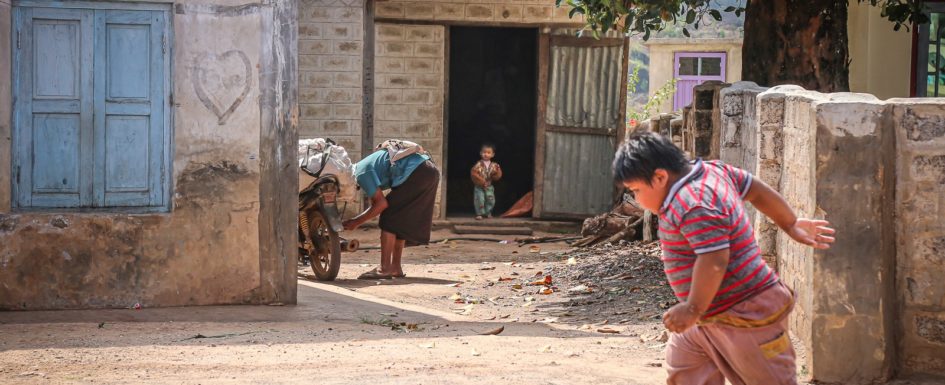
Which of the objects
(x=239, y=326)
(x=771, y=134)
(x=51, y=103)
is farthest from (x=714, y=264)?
(x=51, y=103)

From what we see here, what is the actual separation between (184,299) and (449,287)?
2.58 m

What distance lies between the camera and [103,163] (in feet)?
25.3

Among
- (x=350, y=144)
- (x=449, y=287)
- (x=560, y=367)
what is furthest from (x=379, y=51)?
(x=560, y=367)

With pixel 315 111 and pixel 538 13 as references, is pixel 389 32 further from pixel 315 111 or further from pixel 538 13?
pixel 538 13

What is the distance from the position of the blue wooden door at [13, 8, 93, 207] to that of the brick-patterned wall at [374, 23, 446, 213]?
20.8ft

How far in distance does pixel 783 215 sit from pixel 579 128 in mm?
10357

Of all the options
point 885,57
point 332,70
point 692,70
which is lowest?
point 332,70

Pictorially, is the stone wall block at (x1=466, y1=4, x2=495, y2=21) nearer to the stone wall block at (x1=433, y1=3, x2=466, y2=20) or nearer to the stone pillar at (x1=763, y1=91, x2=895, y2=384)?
the stone wall block at (x1=433, y1=3, x2=466, y2=20)

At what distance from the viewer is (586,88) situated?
1439 cm

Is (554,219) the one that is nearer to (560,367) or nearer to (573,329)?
(573,329)

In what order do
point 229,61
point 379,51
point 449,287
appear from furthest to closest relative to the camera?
point 379,51 < point 449,287 < point 229,61

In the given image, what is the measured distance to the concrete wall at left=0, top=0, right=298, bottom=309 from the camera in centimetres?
756

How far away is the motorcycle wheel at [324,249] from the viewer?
955 centimetres

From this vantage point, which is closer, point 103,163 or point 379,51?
point 103,163
